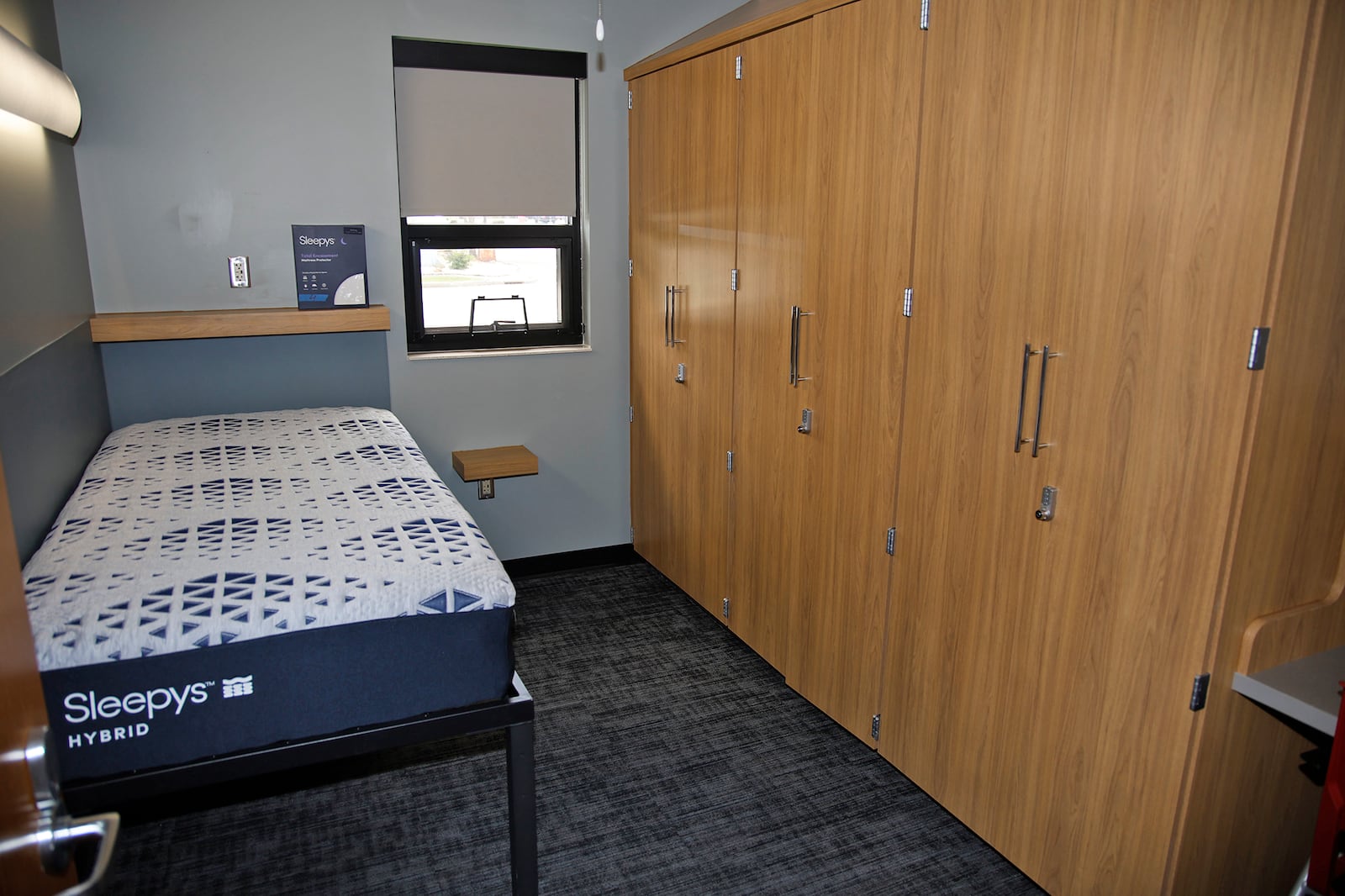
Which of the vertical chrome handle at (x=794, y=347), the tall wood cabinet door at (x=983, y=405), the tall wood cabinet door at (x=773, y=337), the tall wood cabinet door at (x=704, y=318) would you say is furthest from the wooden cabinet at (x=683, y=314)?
the tall wood cabinet door at (x=983, y=405)

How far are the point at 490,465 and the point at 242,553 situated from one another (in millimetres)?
1941

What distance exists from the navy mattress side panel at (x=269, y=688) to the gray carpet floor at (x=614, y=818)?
0.67 metres

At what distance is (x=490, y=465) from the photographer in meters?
3.81

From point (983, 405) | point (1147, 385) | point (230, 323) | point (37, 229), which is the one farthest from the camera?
point (230, 323)

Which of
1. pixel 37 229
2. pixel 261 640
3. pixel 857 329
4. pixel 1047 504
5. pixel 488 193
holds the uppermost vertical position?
pixel 488 193

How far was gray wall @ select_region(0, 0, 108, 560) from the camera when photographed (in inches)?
81.5

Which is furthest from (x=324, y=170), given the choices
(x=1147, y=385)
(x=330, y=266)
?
(x=1147, y=385)

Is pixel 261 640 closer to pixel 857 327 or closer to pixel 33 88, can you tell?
pixel 33 88

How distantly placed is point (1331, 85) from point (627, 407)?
10.2 ft

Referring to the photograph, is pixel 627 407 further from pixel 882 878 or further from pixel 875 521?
pixel 882 878

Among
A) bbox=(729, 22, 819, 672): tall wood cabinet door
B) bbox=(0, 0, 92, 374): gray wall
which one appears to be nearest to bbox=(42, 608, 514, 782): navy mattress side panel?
bbox=(0, 0, 92, 374): gray wall

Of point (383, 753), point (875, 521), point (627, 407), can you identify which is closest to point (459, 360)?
point (627, 407)

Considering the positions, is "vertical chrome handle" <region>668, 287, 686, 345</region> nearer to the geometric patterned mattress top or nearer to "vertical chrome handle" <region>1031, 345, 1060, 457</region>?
the geometric patterned mattress top

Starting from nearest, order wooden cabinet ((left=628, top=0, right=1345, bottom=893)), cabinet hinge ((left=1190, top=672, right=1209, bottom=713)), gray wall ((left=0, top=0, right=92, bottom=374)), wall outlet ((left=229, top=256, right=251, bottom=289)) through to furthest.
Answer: wooden cabinet ((left=628, top=0, right=1345, bottom=893)), cabinet hinge ((left=1190, top=672, right=1209, bottom=713)), gray wall ((left=0, top=0, right=92, bottom=374)), wall outlet ((left=229, top=256, right=251, bottom=289))
